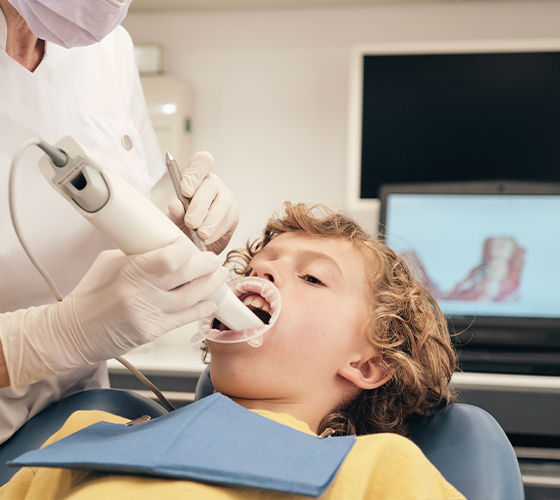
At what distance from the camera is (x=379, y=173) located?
210 cm

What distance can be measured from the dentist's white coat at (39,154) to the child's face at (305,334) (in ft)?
1.14

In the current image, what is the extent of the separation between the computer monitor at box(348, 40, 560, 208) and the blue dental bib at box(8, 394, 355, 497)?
1.48 metres

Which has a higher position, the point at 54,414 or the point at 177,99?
the point at 177,99

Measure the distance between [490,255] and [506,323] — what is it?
270mm

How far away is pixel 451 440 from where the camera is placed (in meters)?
0.83

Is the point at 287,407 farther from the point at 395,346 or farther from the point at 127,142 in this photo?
the point at 127,142

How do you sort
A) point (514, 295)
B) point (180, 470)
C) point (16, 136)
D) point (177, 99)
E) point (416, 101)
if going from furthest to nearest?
point (177, 99) → point (416, 101) → point (514, 295) → point (16, 136) → point (180, 470)

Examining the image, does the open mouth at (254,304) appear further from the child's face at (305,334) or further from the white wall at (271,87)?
the white wall at (271,87)

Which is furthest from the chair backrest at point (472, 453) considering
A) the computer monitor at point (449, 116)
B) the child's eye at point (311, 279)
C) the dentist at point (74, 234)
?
the computer monitor at point (449, 116)

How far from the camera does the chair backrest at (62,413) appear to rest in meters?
0.88

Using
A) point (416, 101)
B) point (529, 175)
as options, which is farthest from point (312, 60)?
point (529, 175)

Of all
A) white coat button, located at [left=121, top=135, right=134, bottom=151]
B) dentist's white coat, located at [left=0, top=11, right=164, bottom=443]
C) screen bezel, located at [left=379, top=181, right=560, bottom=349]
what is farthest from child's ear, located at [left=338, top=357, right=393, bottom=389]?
screen bezel, located at [left=379, top=181, right=560, bottom=349]

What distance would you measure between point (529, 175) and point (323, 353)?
1590 millimetres

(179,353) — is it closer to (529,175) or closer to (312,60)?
(312,60)
